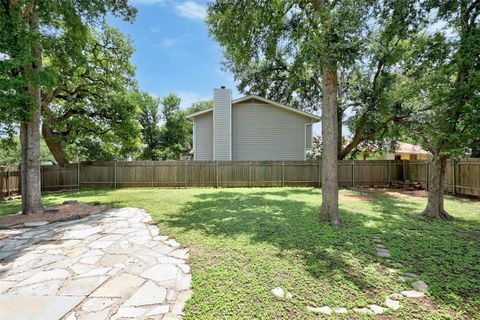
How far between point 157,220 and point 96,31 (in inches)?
415

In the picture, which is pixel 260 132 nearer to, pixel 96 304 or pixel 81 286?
pixel 81 286

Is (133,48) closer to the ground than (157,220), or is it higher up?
higher up

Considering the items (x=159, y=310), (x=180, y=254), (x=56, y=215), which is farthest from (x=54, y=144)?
(x=159, y=310)

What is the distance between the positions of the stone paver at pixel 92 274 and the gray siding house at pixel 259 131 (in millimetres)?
9654

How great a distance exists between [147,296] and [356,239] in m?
3.62

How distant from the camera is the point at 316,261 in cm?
356

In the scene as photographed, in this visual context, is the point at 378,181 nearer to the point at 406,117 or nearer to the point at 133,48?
the point at 406,117

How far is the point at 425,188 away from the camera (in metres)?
12.7

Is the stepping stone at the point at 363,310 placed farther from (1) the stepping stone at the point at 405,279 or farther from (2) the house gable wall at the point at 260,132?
(2) the house gable wall at the point at 260,132

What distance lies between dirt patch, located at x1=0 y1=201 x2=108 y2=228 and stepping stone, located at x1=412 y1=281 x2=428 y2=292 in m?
7.13

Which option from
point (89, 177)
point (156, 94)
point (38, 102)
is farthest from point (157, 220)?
point (156, 94)

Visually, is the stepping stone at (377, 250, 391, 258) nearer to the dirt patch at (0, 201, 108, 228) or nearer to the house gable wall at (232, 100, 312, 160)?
the dirt patch at (0, 201, 108, 228)

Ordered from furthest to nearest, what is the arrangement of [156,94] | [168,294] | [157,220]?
[156,94] < [157,220] < [168,294]

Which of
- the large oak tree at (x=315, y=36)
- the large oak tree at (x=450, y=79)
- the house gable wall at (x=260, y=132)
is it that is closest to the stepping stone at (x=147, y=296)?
the large oak tree at (x=315, y=36)
